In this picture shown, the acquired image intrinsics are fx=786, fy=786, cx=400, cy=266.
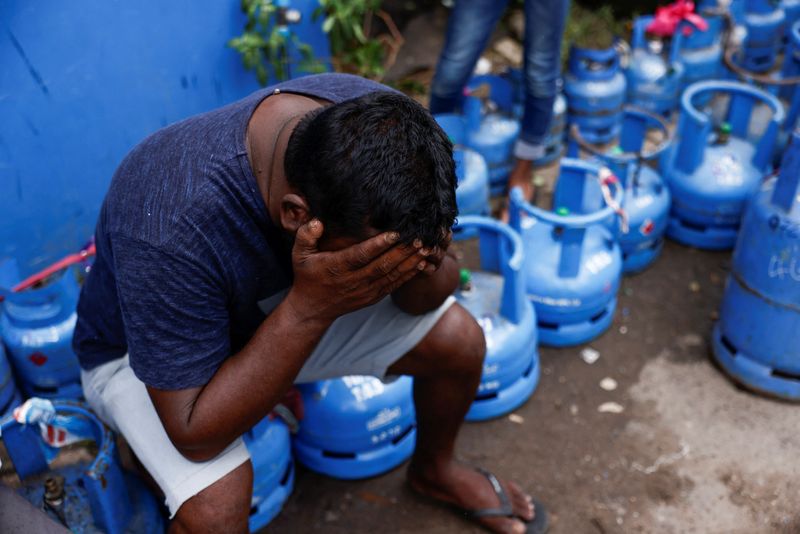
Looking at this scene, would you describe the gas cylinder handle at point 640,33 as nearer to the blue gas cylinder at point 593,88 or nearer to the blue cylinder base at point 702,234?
the blue gas cylinder at point 593,88

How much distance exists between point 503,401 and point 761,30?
366 cm

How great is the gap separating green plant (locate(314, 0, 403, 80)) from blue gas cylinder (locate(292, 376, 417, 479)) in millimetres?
1963

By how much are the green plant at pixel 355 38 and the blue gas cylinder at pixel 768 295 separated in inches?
82.4

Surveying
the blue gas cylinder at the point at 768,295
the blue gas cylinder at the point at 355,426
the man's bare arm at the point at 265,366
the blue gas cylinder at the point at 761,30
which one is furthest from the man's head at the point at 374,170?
the blue gas cylinder at the point at 761,30

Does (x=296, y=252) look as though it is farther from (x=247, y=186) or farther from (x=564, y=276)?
(x=564, y=276)

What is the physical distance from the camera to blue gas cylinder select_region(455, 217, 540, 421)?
115 inches

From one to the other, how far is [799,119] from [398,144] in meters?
3.20

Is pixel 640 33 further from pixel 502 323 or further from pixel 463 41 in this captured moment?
pixel 502 323

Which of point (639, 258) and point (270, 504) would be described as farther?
point (639, 258)

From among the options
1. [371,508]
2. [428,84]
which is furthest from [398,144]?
[428,84]

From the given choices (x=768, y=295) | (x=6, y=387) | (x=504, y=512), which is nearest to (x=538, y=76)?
(x=768, y=295)

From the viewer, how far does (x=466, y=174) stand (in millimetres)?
3750

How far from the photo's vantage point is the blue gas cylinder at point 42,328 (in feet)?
8.80

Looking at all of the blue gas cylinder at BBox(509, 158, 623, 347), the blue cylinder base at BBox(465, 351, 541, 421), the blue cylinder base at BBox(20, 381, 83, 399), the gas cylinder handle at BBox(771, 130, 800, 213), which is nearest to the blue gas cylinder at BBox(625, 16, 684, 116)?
the blue gas cylinder at BBox(509, 158, 623, 347)
